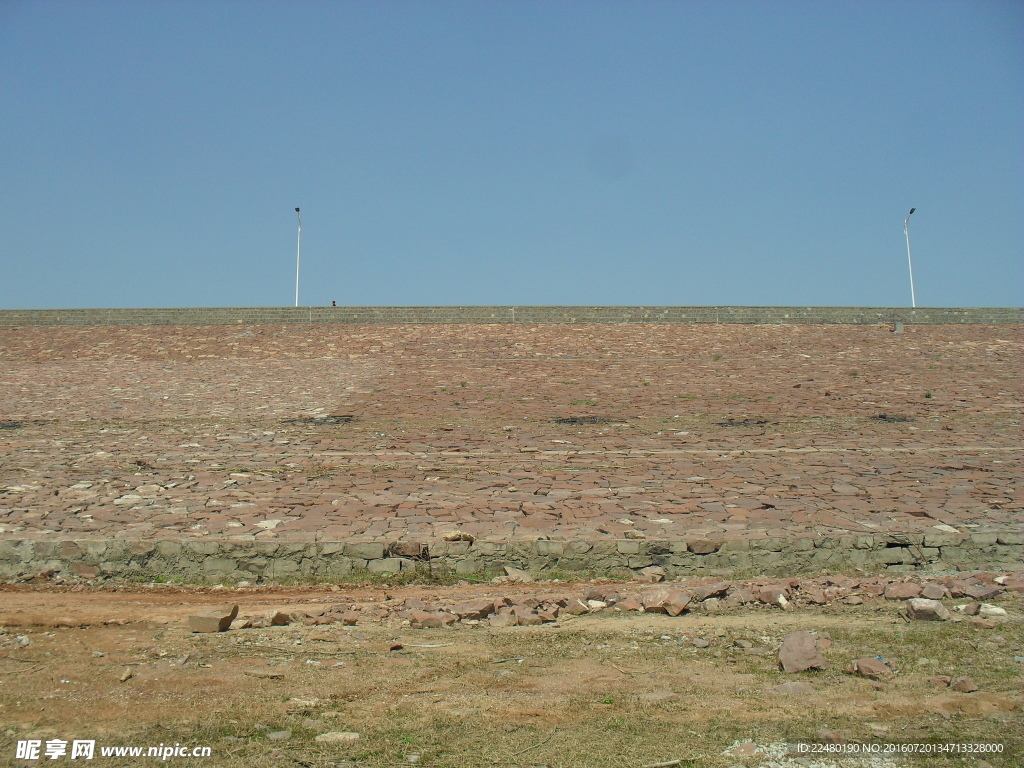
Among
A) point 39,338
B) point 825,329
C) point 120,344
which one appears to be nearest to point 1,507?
point 120,344

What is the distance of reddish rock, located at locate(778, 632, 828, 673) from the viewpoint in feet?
12.5

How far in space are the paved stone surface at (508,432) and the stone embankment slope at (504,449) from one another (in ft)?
0.18

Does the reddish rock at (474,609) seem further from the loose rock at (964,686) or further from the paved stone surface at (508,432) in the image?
the loose rock at (964,686)

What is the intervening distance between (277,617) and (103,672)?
A: 1031mm

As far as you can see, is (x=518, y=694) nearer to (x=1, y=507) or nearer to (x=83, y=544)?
(x=83, y=544)

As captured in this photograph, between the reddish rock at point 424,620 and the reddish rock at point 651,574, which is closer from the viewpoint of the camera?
the reddish rock at point 424,620

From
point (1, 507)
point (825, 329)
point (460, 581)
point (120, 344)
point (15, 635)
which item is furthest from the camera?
point (825, 329)

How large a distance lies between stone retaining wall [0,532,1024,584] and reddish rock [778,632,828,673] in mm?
1812

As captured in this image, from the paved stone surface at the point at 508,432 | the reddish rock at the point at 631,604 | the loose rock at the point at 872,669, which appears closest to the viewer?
the loose rock at the point at 872,669

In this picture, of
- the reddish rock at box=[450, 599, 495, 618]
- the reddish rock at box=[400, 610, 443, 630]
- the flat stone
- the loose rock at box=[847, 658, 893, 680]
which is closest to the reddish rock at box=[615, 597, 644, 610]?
the reddish rock at box=[450, 599, 495, 618]

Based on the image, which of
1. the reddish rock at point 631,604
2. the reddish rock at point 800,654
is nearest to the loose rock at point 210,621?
the reddish rock at point 631,604

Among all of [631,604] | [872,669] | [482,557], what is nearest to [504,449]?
[482,557]

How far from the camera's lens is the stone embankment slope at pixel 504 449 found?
6016mm

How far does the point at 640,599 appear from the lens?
16.5 ft
